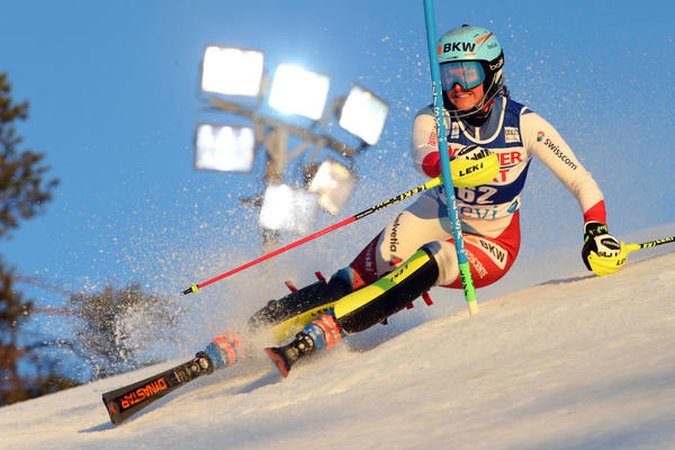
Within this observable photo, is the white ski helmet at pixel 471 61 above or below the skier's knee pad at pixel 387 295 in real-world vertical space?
above

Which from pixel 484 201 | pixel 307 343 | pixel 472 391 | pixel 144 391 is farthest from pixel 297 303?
pixel 472 391

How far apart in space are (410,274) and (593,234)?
36.7 inches

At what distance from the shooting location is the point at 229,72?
460 inches

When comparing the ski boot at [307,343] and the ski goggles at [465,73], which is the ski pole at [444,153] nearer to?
the ski goggles at [465,73]

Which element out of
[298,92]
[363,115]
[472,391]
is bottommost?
[472,391]

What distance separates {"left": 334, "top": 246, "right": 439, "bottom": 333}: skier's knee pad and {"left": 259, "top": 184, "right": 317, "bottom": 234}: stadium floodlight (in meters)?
5.47

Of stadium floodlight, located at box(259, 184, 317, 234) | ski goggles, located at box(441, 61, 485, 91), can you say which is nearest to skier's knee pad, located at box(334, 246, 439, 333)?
ski goggles, located at box(441, 61, 485, 91)

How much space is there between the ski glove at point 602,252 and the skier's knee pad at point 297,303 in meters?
1.28

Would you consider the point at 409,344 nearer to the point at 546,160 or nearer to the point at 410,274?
the point at 410,274

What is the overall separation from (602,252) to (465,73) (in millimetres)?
1098

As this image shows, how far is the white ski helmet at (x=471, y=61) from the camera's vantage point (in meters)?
4.72

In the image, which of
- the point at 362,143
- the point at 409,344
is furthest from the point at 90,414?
the point at 362,143

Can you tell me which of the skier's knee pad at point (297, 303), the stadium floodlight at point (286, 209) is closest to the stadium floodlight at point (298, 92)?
the stadium floodlight at point (286, 209)

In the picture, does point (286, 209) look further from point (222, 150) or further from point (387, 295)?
point (387, 295)
